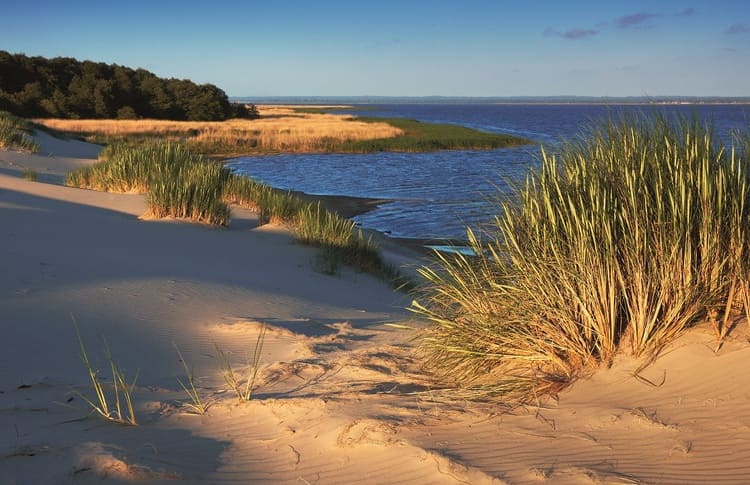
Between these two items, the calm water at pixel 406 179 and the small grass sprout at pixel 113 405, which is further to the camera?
the calm water at pixel 406 179

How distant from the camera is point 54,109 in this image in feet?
177

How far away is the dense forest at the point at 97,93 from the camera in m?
53.9

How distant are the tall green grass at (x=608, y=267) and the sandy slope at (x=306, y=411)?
8.6 inches

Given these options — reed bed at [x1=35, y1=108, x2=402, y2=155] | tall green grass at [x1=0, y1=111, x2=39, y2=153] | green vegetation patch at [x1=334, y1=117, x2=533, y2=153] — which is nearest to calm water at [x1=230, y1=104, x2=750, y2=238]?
green vegetation patch at [x1=334, y1=117, x2=533, y2=153]

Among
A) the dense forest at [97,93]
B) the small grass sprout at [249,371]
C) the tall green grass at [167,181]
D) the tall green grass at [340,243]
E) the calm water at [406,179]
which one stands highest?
the dense forest at [97,93]

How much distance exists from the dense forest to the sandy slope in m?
47.8

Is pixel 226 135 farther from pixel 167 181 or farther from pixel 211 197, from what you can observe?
pixel 211 197

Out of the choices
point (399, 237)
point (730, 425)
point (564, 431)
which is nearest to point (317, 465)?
point (564, 431)

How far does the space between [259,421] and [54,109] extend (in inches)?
2242

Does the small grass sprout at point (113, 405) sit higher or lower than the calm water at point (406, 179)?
higher

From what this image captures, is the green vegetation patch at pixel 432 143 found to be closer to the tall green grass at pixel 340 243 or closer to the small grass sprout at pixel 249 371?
the tall green grass at pixel 340 243

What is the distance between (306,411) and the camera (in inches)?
168

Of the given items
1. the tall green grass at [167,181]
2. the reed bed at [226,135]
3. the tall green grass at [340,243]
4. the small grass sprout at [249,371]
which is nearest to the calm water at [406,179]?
the tall green grass at [340,243]

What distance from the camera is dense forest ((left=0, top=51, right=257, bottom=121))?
53.9 meters
